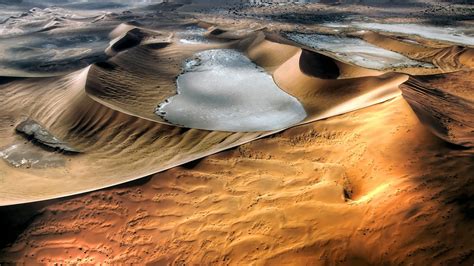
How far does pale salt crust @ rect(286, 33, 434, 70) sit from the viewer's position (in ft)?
70.3

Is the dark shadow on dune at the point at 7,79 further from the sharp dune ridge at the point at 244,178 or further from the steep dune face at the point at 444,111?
the steep dune face at the point at 444,111

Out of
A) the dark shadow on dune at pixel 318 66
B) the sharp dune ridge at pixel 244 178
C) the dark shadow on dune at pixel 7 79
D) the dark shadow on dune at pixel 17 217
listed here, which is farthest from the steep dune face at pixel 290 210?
the dark shadow on dune at pixel 7 79

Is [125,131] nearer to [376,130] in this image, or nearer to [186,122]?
[186,122]

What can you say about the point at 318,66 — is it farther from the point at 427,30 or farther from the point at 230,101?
the point at 427,30

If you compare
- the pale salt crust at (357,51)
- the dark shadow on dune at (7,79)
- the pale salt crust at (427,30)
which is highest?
the pale salt crust at (427,30)

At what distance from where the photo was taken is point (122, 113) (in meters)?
13.8

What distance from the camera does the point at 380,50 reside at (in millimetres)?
24484

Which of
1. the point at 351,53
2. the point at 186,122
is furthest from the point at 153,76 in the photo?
the point at 351,53

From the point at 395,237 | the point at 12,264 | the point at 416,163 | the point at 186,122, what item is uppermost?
the point at 416,163

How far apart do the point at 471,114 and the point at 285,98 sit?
24.7ft

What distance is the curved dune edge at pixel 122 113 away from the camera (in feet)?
37.0

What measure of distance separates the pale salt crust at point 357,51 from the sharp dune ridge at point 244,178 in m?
4.40

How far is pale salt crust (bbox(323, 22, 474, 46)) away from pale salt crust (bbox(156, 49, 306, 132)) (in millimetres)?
16954

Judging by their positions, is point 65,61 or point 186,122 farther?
point 65,61
